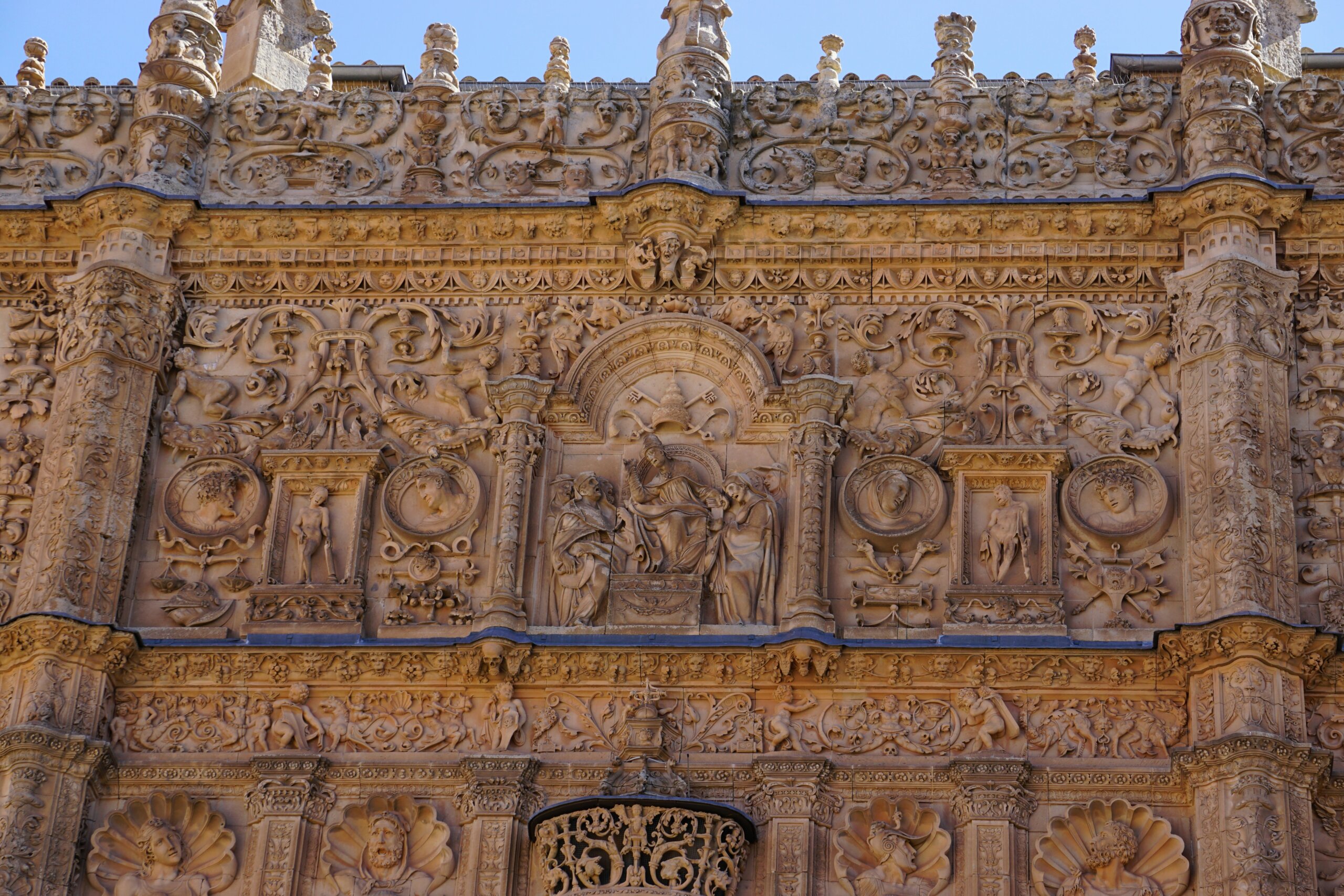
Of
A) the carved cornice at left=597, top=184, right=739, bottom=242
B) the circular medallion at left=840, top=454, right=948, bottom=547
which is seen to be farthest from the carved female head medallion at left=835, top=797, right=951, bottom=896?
the carved cornice at left=597, top=184, right=739, bottom=242

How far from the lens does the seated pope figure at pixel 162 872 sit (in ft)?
52.9

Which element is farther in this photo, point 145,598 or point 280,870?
point 145,598

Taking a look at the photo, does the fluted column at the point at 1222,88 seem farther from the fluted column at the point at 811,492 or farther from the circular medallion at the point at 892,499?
the fluted column at the point at 811,492

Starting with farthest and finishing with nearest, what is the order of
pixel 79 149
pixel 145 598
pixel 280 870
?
pixel 79 149 < pixel 145 598 < pixel 280 870

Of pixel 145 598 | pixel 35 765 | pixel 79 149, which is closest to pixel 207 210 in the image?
pixel 79 149

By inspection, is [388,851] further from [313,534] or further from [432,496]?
[432,496]

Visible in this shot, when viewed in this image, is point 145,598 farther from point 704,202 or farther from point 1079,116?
point 1079,116

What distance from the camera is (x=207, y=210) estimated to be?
1819 cm

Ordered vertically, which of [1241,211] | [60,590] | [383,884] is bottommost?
[383,884]

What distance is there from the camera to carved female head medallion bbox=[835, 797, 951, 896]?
620 inches

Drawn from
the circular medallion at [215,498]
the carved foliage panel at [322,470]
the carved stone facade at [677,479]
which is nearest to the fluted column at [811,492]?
the carved stone facade at [677,479]

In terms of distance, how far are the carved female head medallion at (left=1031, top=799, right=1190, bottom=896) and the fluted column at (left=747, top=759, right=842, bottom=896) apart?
1285 millimetres

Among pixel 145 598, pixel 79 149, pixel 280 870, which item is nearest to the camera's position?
pixel 280 870

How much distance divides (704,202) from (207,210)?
3.44m
